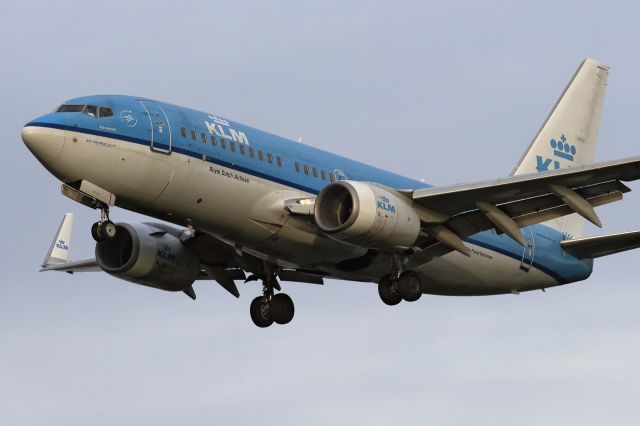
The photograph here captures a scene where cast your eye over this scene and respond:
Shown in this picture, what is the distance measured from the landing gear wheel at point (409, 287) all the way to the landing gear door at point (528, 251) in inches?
221

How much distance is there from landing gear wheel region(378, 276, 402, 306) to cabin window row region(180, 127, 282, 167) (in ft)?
15.9

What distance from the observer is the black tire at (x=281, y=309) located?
157 feet

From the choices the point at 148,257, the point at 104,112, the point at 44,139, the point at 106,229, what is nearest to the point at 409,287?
the point at 148,257

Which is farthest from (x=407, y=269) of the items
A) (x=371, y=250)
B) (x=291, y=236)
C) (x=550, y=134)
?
(x=550, y=134)

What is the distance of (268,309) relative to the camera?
47.9 m

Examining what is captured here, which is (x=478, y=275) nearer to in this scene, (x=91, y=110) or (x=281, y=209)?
(x=281, y=209)

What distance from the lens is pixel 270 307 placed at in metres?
47.8

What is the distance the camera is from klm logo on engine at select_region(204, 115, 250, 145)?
42312 mm

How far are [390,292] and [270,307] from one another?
4.89 metres

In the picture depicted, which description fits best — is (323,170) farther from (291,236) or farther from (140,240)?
(140,240)

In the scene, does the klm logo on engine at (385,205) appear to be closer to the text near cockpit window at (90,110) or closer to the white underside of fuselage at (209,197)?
the white underside of fuselage at (209,197)

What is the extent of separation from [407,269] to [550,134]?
12475mm

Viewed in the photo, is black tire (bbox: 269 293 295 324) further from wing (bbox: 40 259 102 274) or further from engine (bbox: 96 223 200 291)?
wing (bbox: 40 259 102 274)

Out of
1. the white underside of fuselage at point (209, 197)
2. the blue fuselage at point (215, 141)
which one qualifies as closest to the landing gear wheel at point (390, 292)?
the white underside of fuselage at point (209, 197)
